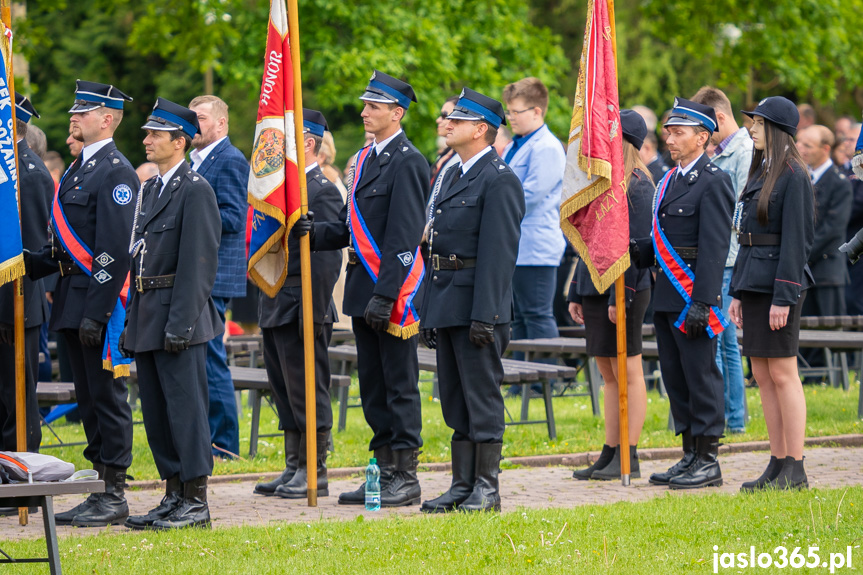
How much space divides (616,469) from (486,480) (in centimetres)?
152

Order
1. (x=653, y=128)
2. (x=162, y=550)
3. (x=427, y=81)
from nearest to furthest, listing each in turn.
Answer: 1. (x=162, y=550)
2. (x=653, y=128)
3. (x=427, y=81)

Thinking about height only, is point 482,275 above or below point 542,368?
above

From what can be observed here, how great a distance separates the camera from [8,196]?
780 centimetres

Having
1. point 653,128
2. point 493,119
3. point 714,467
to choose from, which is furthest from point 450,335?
point 653,128

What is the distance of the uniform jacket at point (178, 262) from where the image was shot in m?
7.45

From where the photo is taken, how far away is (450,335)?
310 inches

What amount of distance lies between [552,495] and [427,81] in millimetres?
12341

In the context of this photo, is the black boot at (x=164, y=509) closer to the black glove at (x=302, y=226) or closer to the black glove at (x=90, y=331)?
the black glove at (x=90, y=331)

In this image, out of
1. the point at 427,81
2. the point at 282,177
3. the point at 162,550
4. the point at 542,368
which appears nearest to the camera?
the point at 162,550

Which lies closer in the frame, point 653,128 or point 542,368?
point 542,368

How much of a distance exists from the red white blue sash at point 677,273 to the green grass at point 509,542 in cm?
132

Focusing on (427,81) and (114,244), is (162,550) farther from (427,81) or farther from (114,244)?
(427,81)

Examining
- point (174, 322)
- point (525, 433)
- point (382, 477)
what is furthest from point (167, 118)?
point (525, 433)

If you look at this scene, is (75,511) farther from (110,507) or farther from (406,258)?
(406,258)
